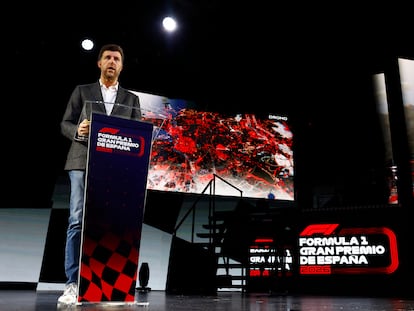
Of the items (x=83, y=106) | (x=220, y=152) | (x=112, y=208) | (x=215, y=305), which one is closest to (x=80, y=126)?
(x=83, y=106)

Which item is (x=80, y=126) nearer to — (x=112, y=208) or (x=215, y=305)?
(x=112, y=208)

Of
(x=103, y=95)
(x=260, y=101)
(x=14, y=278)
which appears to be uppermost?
(x=260, y=101)

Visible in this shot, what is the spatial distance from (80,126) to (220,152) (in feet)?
17.4

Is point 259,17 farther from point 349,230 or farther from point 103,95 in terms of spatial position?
point 103,95

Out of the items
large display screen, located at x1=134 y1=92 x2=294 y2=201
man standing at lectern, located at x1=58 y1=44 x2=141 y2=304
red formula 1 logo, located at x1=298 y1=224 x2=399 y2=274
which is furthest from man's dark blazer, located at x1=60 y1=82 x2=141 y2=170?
large display screen, located at x1=134 y1=92 x2=294 y2=201

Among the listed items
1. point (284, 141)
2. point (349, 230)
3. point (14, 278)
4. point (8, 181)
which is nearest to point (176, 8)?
point (284, 141)

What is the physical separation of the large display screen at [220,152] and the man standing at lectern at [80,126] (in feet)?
14.8

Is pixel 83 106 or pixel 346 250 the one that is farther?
pixel 346 250

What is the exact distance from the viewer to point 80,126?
200 centimetres

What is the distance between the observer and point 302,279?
5594 millimetres

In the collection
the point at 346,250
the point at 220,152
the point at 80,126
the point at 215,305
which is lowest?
the point at 215,305

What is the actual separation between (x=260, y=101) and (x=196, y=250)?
11.3ft

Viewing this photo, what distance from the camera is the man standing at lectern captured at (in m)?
2.01

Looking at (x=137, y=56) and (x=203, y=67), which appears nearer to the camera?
(x=137, y=56)
